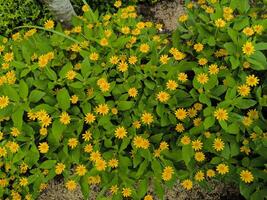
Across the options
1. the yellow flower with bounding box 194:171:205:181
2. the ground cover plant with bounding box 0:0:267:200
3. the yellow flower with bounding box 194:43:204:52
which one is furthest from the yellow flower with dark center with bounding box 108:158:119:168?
the yellow flower with bounding box 194:43:204:52

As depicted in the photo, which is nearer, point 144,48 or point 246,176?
point 246,176

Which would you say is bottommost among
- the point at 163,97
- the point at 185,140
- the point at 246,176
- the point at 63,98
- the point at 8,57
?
the point at 246,176

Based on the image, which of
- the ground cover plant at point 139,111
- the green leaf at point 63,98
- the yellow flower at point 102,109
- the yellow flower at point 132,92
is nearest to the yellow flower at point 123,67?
the ground cover plant at point 139,111

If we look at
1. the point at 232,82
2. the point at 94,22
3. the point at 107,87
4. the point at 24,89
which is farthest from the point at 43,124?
the point at 232,82

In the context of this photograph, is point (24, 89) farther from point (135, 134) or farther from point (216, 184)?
point (216, 184)

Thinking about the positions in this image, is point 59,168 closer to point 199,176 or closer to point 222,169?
point 199,176

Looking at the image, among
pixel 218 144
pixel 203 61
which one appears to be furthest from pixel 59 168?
pixel 203 61
